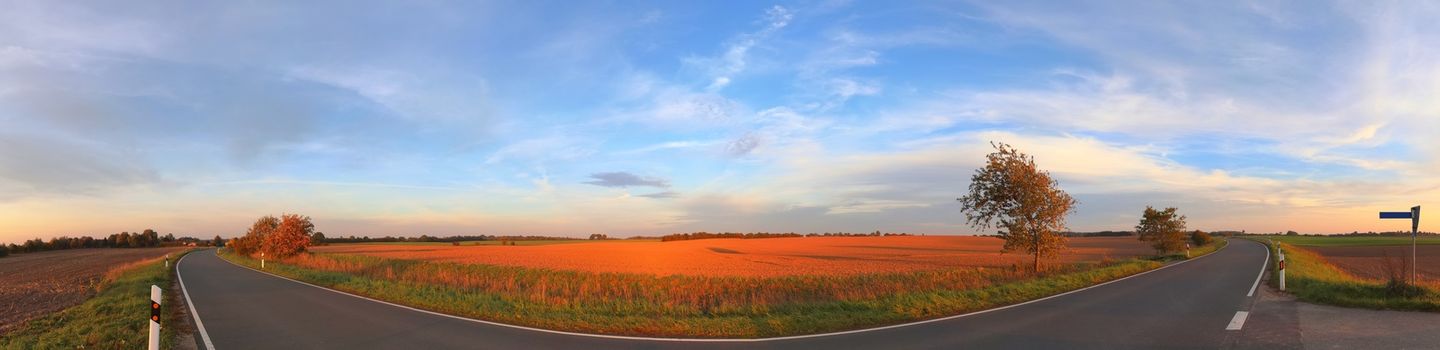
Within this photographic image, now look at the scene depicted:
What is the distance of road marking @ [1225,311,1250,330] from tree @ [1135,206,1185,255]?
3586 cm

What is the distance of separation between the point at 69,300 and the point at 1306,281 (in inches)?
1503

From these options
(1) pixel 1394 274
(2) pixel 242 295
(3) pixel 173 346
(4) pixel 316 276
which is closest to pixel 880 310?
(1) pixel 1394 274

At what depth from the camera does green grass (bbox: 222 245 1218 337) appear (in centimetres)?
1251

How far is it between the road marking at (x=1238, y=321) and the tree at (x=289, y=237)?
54819 millimetres

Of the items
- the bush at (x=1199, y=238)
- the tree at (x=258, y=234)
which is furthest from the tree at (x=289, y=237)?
the bush at (x=1199, y=238)

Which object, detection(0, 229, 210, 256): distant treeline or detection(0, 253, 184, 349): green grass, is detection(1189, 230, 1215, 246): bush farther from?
detection(0, 229, 210, 256): distant treeline

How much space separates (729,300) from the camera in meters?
17.4

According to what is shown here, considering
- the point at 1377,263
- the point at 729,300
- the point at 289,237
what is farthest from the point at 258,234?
the point at 1377,263

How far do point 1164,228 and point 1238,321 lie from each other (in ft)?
123

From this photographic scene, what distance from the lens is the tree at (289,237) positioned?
159ft

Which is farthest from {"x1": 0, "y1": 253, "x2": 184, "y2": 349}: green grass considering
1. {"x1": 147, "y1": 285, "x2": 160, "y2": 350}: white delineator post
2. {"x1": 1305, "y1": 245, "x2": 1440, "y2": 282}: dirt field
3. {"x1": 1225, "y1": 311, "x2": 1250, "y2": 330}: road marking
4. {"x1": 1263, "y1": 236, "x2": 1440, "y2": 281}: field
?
{"x1": 1305, "y1": 245, "x2": 1440, "y2": 282}: dirt field

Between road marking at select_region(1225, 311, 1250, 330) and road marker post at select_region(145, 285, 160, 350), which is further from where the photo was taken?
road marking at select_region(1225, 311, 1250, 330)

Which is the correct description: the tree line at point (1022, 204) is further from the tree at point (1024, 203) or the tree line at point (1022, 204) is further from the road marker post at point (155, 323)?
the road marker post at point (155, 323)

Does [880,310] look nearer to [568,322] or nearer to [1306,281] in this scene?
[568,322]
